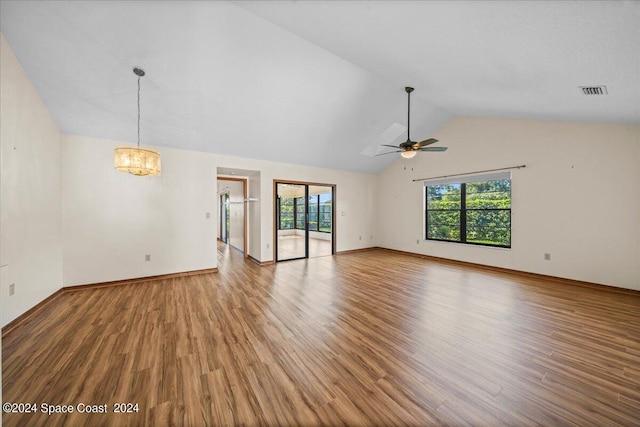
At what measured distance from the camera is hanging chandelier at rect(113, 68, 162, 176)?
2949 mm

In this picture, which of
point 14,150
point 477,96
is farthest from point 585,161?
point 14,150

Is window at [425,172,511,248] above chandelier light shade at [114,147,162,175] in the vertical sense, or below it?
below

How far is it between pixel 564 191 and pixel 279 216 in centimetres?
563

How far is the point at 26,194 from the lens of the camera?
305cm

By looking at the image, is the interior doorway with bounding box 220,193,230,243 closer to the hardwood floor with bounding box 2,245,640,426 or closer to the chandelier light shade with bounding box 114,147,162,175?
the hardwood floor with bounding box 2,245,640,426

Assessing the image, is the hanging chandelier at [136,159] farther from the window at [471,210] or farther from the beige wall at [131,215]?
the window at [471,210]

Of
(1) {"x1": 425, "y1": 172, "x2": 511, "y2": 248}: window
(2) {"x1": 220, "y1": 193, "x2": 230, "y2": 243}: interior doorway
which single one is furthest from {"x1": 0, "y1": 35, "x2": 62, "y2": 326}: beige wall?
(1) {"x1": 425, "y1": 172, "x2": 511, "y2": 248}: window

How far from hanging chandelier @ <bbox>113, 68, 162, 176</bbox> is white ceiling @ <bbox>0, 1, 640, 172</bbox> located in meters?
0.62

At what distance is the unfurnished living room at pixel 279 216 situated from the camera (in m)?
1.91

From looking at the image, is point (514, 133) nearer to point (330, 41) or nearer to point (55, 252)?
point (330, 41)

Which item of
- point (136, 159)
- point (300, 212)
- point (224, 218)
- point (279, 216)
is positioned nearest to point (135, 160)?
point (136, 159)

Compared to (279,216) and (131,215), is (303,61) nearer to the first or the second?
(279,216)

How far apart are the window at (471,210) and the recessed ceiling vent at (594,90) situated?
2.35 m

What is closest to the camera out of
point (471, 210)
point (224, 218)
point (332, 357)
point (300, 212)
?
point (332, 357)
